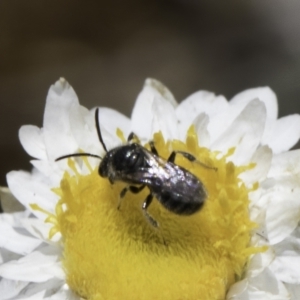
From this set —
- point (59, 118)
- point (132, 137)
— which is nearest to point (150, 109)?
point (132, 137)

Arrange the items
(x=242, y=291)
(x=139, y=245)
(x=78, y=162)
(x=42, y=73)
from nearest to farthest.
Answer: (x=242, y=291) → (x=139, y=245) → (x=78, y=162) → (x=42, y=73)

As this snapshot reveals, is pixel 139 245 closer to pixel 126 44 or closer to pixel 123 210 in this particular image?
pixel 123 210

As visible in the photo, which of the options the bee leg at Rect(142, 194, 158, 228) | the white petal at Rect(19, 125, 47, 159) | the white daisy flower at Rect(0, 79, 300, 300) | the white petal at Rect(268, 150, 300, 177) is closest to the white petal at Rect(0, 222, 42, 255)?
the white daisy flower at Rect(0, 79, 300, 300)

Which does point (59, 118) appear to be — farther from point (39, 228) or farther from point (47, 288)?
point (47, 288)

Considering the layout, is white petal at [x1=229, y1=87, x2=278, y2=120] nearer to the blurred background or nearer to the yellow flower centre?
the yellow flower centre

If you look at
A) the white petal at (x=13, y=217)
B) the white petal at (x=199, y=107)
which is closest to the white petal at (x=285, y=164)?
the white petal at (x=199, y=107)

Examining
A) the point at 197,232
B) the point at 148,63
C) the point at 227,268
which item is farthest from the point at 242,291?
the point at 148,63
